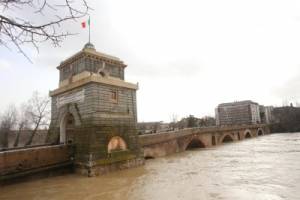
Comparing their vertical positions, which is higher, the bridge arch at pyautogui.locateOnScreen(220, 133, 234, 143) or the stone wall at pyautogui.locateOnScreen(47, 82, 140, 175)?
the stone wall at pyautogui.locateOnScreen(47, 82, 140, 175)

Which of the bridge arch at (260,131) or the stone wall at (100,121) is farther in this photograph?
the bridge arch at (260,131)

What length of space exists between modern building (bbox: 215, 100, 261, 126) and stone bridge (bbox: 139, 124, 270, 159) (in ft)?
144

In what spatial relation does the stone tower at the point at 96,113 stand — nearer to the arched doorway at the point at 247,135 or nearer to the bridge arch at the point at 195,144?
the bridge arch at the point at 195,144

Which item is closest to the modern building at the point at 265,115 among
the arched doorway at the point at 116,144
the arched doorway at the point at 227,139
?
the arched doorway at the point at 227,139

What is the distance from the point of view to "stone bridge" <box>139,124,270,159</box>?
20664 millimetres

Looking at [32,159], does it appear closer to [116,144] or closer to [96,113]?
[96,113]

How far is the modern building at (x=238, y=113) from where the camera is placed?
3568 inches

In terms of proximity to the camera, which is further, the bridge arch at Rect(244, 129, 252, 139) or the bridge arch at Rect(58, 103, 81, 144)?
the bridge arch at Rect(244, 129, 252, 139)

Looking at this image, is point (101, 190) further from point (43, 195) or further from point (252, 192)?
point (252, 192)

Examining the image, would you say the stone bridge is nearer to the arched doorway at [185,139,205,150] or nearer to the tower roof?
the arched doorway at [185,139,205,150]

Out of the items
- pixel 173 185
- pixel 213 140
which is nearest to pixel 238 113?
pixel 213 140

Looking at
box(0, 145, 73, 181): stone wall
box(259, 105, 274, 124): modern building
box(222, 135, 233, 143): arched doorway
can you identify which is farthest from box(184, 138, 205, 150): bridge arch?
box(259, 105, 274, 124): modern building

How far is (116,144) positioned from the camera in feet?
52.9

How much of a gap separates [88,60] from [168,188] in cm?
1034
